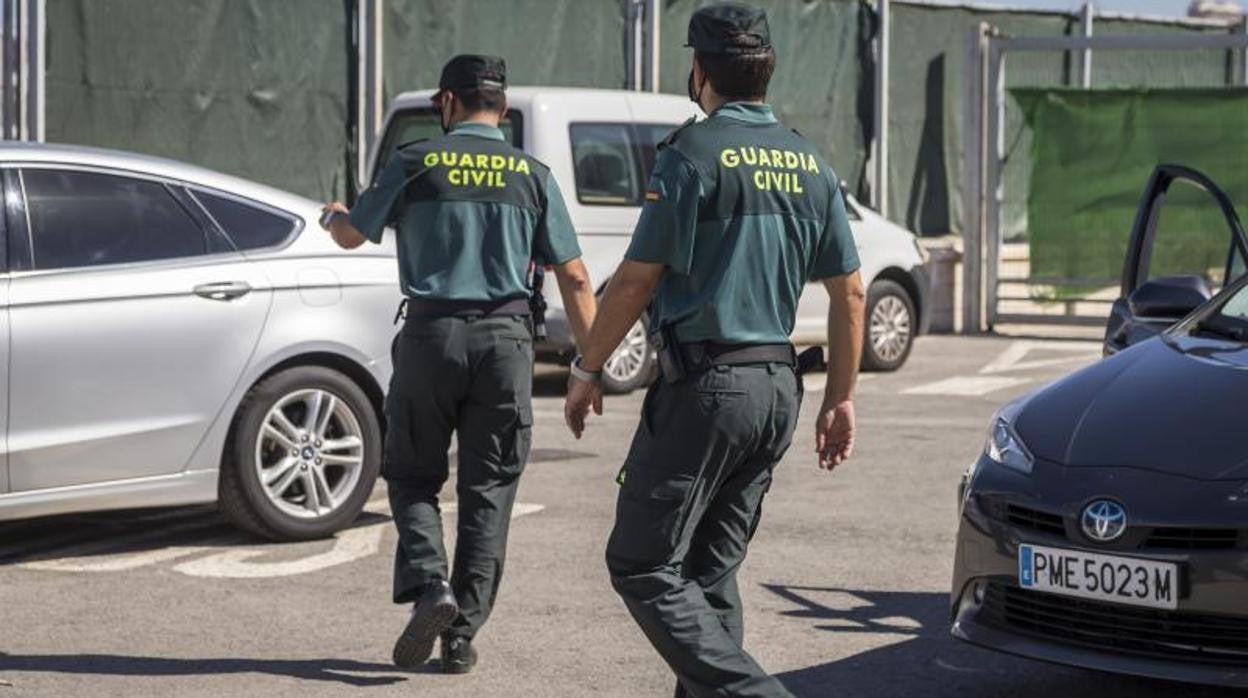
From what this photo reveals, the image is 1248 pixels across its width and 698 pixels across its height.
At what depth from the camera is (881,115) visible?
21.1m

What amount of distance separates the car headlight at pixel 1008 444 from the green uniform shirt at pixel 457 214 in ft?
4.43

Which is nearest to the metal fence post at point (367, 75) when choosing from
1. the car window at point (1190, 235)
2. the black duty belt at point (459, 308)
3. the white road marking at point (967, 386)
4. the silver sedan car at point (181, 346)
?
the white road marking at point (967, 386)

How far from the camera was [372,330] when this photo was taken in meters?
9.04

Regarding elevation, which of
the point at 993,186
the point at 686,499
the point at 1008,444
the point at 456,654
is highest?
the point at 686,499

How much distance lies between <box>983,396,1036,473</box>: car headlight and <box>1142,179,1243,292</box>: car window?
1187 cm

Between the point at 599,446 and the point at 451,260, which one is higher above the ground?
the point at 451,260

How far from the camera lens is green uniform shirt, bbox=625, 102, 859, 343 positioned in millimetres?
5191

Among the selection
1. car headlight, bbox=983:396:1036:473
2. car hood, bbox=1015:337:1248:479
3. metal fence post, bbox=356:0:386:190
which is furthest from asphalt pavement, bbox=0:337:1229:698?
metal fence post, bbox=356:0:386:190

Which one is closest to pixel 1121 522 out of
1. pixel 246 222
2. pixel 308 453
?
pixel 308 453

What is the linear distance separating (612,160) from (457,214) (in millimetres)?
7626

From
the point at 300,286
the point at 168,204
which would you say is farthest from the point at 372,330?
the point at 168,204

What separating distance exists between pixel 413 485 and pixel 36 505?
1.91 meters

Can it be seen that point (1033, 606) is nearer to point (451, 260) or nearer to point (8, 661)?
point (451, 260)

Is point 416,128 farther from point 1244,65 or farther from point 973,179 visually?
point 1244,65
